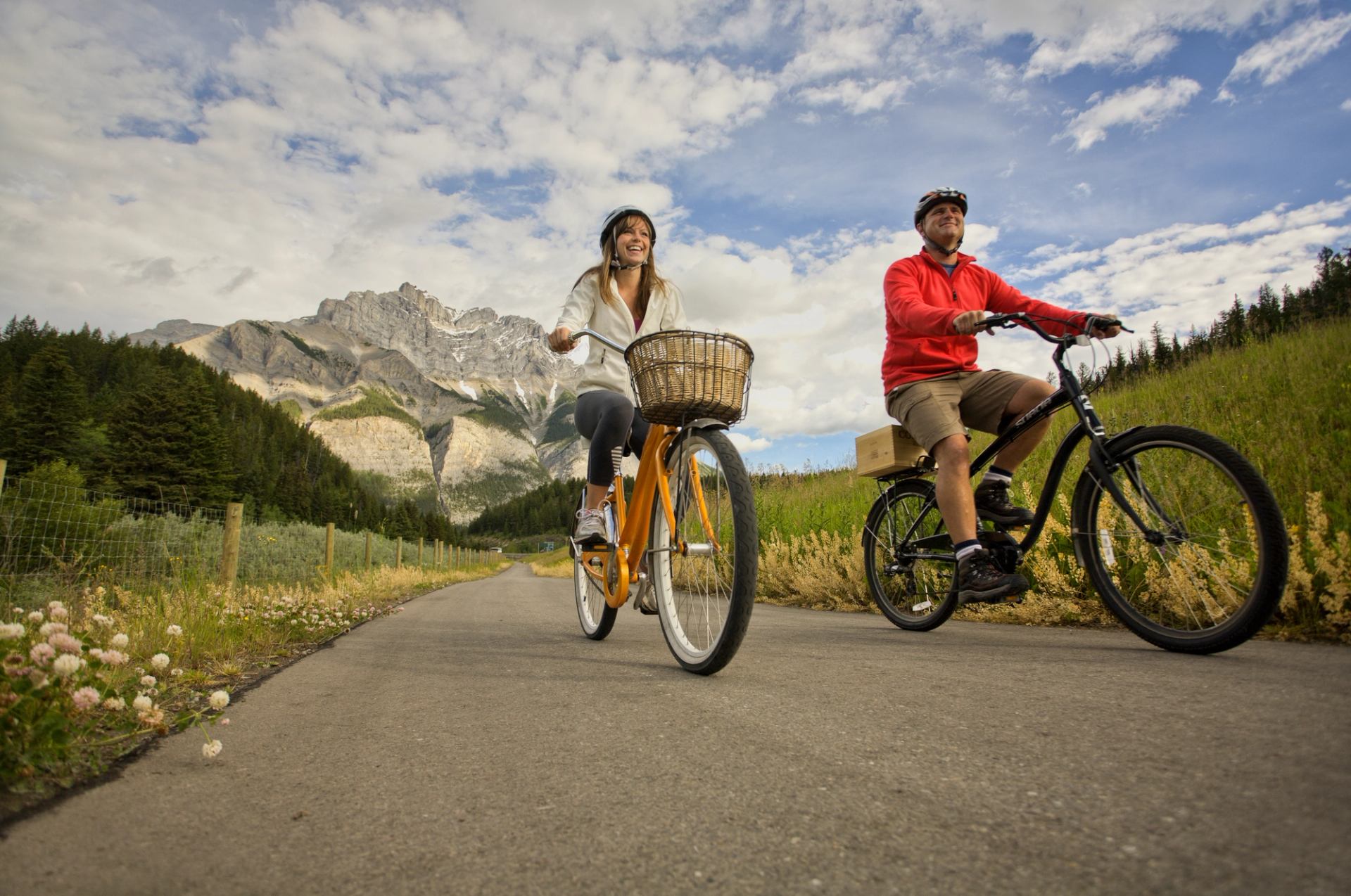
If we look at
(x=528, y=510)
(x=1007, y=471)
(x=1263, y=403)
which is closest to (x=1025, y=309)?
(x=1007, y=471)

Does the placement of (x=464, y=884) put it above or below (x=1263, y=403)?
below

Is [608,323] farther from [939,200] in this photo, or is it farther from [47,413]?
[47,413]

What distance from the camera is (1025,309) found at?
381 centimetres

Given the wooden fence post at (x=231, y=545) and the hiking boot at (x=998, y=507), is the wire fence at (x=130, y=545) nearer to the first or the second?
the wooden fence post at (x=231, y=545)

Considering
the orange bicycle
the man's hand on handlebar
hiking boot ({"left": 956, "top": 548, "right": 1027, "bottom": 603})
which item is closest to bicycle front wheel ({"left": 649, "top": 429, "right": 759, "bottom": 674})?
the orange bicycle

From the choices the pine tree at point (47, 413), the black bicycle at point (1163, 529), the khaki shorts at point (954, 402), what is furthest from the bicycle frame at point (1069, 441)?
the pine tree at point (47, 413)

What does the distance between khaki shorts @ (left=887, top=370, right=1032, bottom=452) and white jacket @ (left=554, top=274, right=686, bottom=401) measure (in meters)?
1.38

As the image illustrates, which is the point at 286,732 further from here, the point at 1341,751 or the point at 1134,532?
the point at 1134,532

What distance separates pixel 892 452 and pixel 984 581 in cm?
114

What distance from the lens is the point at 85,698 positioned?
159 cm

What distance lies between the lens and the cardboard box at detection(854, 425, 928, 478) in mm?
4125

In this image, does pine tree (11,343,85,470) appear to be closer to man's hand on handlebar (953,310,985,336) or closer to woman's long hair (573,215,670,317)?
woman's long hair (573,215,670,317)

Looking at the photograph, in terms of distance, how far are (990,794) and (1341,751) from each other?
67cm

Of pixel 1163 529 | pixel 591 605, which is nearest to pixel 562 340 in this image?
pixel 591 605
